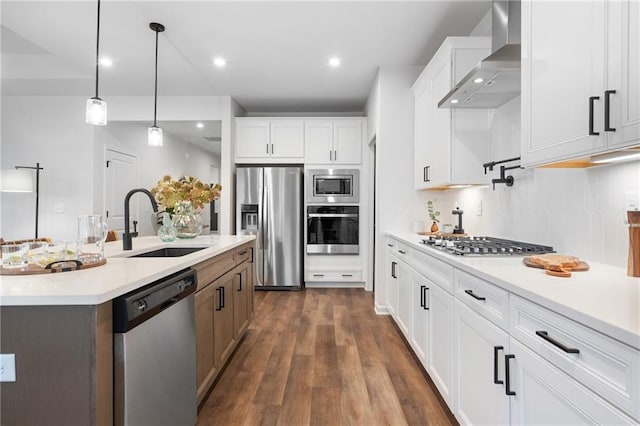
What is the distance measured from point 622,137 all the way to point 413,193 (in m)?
2.56

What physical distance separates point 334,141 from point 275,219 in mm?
1411

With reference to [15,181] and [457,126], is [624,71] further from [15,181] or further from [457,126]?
[15,181]

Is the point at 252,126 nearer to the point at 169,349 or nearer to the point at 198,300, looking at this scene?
the point at 198,300

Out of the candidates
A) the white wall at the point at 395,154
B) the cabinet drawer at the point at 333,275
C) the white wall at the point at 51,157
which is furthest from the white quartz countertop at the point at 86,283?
the white wall at the point at 51,157

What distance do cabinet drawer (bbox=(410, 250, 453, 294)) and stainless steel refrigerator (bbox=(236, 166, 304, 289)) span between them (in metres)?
2.44

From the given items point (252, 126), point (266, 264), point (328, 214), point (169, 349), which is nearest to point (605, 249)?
point (169, 349)

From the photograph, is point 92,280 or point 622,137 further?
point 92,280

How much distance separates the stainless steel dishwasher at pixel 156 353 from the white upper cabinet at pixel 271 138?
3.36 meters

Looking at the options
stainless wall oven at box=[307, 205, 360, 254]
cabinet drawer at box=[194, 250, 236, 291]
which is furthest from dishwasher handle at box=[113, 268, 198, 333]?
stainless wall oven at box=[307, 205, 360, 254]

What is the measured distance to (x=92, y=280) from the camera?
1.17 metres

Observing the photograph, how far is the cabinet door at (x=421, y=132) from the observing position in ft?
9.91

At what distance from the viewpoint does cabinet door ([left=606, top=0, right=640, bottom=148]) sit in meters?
1.00

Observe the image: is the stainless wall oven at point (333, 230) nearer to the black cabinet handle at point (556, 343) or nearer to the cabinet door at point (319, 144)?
the cabinet door at point (319, 144)

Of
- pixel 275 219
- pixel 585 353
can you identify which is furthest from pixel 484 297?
pixel 275 219
